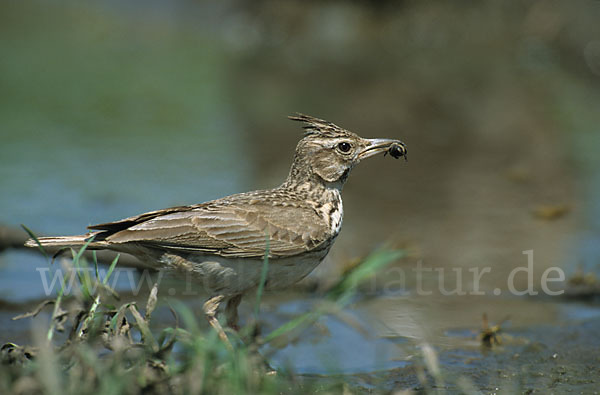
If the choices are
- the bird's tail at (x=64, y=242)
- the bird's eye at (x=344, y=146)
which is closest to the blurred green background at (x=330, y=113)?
the bird's eye at (x=344, y=146)

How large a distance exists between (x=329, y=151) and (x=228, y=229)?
95cm

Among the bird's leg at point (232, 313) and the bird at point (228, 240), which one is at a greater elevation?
the bird at point (228, 240)

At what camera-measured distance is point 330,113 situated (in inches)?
527

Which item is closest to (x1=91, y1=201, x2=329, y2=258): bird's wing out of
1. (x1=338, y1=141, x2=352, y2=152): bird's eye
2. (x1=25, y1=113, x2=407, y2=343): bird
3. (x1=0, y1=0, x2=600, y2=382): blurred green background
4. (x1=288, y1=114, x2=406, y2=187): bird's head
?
(x1=25, y1=113, x2=407, y2=343): bird

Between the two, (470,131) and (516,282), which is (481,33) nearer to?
(470,131)

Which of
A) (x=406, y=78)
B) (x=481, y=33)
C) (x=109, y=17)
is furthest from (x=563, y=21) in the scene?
(x=109, y=17)

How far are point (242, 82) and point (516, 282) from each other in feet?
30.8

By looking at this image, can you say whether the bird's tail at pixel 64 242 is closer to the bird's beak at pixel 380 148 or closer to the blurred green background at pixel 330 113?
the bird's beak at pixel 380 148

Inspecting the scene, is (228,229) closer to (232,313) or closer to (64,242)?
(232,313)

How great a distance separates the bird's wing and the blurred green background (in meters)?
1.63

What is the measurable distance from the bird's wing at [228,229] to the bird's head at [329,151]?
15.1 inches

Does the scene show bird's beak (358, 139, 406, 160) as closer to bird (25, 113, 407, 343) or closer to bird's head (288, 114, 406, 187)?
bird's head (288, 114, 406, 187)

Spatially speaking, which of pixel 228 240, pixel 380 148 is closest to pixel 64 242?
pixel 228 240

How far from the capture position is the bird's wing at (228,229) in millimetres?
5059
